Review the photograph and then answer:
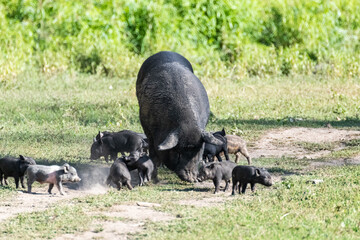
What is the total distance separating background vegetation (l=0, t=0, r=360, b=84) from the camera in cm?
2064

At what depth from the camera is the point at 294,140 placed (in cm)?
1267

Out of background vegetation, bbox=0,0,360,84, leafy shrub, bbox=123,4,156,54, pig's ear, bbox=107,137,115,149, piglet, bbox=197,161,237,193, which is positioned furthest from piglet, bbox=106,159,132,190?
leafy shrub, bbox=123,4,156,54

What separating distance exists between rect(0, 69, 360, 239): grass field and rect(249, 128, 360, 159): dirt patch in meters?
0.26

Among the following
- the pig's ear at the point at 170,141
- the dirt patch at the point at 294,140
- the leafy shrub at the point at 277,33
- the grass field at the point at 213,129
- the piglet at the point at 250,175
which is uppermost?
the leafy shrub at the point at 277,33

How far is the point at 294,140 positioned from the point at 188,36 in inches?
433

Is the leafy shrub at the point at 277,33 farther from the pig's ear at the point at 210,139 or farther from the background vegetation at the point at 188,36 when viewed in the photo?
the pig's ear at the point at 210,139

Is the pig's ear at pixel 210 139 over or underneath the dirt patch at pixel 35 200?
over

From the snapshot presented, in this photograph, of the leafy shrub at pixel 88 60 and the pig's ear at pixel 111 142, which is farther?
the leafy shrub at pixel 88 60

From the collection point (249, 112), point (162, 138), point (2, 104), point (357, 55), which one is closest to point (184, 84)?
point (162, 138)

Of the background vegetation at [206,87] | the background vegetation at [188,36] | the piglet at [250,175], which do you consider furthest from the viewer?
the background vegetation at [188,36]

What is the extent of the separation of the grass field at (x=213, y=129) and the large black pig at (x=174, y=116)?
38 cm

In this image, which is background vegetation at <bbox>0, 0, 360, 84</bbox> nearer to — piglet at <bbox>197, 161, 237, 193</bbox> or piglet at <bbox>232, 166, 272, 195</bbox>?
piglet at <bbox>197, 161, 237, 193</bbox>

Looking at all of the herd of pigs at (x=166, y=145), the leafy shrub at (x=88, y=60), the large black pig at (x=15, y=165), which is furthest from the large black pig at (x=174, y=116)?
the leafy shrub at (x=88, y=60)

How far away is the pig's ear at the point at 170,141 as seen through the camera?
891 centimetres
